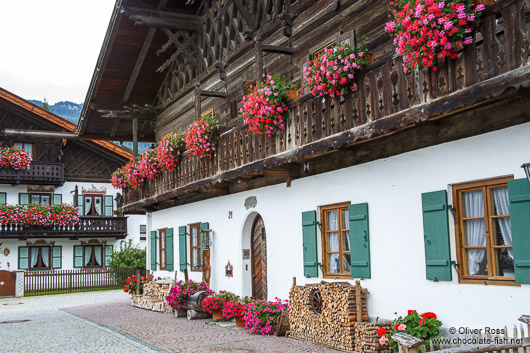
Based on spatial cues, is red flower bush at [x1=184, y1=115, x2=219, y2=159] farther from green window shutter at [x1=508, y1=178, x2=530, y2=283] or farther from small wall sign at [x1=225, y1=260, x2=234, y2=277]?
green window shutter at [x1=508, y1=178, x2=530, y2=283]

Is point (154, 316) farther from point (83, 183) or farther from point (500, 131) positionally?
point (83, 183)

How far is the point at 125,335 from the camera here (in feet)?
40.4

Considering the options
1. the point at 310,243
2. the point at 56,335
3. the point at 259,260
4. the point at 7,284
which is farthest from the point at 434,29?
the point at 7,284

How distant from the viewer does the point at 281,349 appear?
31.9 ft

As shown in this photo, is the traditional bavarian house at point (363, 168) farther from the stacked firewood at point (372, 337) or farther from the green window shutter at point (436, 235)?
the stacked firewood at point (372, 337)

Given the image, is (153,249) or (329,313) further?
(153,249)

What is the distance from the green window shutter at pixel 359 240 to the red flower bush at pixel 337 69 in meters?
2.06

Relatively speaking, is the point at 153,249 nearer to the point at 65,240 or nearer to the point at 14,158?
the point at 14,158

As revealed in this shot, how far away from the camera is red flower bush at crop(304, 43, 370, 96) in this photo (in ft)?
28.4

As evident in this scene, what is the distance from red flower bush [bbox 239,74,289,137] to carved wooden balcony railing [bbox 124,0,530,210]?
20 cm

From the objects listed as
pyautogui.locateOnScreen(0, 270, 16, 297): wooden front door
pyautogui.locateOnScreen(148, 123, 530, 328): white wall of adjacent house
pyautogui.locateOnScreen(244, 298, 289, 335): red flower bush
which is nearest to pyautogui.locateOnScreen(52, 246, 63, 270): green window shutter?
pyautogui.locateOnScreen(0, 270, 16, 297): wooden front door

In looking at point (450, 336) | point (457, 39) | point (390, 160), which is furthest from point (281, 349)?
point (457, 39)

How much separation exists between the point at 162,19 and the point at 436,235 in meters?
11.4

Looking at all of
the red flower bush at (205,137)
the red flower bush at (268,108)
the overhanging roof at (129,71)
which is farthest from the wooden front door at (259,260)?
the overhanging roof at (129,71)
